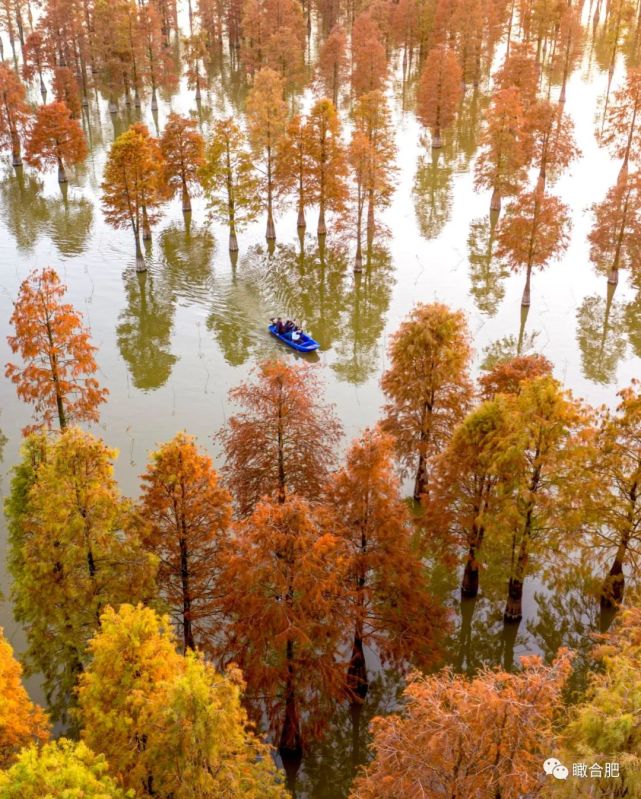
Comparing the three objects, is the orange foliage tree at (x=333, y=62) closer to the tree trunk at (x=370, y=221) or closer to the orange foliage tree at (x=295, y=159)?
the orange foliage tree at (x=295, y=159)

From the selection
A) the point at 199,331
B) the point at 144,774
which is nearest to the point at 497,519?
the point at 144,774

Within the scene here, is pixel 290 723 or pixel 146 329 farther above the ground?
pixel 290 723

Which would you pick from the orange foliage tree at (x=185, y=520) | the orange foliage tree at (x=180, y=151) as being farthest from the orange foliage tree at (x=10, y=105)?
the orange foliage tree at (x=185, y=520)

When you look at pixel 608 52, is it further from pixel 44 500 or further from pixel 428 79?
pixel 44 500

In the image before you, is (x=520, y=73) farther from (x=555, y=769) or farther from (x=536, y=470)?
(x=555, y=769)

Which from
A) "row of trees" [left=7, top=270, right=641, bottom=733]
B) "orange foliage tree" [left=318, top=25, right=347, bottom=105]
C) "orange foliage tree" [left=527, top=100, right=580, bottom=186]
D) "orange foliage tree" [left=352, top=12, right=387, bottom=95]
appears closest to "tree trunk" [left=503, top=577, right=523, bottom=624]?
"row of trees" [left=7, top=270, right=641, bottom=733]

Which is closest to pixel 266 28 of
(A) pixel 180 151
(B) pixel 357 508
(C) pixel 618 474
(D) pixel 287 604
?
(A) pixel 180 151

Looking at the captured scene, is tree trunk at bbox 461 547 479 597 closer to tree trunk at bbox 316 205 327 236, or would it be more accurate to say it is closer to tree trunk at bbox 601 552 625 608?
tree trunk at bbox 601 552 625 608
